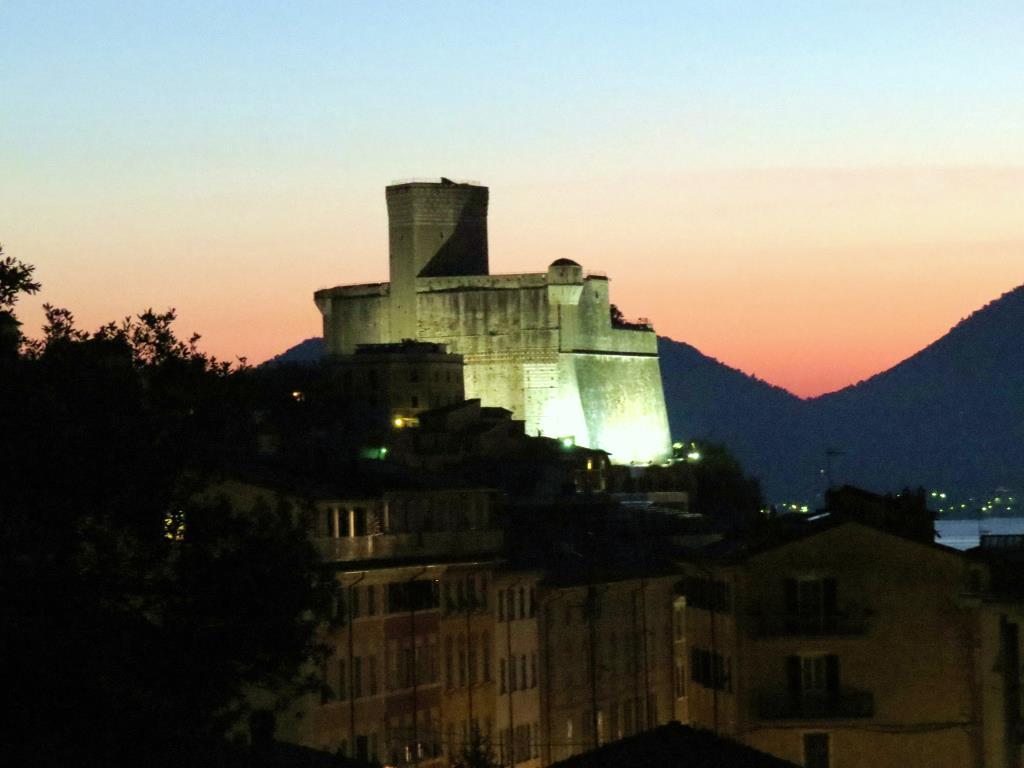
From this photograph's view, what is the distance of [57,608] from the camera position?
1250 inches

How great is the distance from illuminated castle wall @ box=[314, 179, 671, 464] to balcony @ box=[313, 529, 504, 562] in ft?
289

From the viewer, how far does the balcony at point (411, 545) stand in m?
55.3

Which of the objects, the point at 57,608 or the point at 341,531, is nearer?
the point at 57,608

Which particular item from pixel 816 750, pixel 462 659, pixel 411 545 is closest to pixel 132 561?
pixel 816 750

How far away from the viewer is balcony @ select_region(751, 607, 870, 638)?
4862cm

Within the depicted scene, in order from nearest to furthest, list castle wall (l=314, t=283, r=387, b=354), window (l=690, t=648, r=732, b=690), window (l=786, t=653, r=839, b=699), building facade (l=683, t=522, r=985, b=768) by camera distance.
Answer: building facade (l=683, t=522, r=985, b=768) < window (l=786, t=653, r=839, b=699) < window (l=690, t=648, r=732, b=690) < castle wall (l=314, t=283, r=387, b=354)

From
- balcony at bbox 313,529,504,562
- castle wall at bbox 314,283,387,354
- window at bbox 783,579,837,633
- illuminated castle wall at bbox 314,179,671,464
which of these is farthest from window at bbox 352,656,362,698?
castle wall at bbox 314,283,387,354

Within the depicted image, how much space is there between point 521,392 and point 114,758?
12375cm

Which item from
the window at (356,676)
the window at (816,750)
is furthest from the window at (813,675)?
the window at (356,676)

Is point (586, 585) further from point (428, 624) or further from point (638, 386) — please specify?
point (638, 386)

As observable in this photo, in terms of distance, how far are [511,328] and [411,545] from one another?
95336 mm

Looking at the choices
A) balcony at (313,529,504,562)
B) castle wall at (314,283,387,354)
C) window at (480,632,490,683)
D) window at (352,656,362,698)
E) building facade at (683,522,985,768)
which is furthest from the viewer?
castle wall at (314,283,387,354)

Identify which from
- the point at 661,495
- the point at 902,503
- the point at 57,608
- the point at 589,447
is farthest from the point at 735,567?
the point at 589,447

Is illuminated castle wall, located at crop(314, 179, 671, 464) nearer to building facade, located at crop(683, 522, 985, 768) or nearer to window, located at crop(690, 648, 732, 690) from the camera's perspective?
window, located at crop(690, 648, 732, 690)
